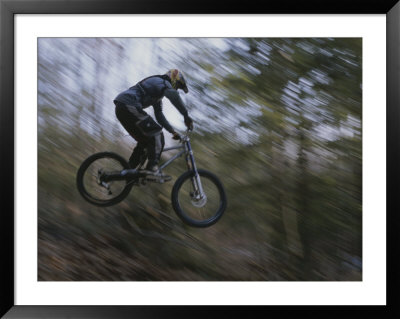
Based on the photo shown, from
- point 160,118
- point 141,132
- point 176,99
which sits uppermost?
point 176,99

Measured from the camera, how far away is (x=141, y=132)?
95.2 inches

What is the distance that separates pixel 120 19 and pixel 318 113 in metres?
1.56

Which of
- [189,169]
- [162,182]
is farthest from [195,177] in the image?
[162,182]

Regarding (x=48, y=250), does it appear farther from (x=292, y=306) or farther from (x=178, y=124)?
(x=292, y=306)

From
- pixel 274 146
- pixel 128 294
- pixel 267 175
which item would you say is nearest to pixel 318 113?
pixel 274 146

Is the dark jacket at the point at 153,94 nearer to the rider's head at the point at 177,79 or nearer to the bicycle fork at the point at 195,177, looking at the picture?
the rider's head at the point at 177,79

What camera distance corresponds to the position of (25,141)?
233 cm

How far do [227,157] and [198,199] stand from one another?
0.37 meters

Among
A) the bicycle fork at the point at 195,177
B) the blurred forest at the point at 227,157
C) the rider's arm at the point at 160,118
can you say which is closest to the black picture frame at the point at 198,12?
the blurred forest at the point at 227,157

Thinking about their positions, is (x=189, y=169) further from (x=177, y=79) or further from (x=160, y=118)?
(x=177, y=79)

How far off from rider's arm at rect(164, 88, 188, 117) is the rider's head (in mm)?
41

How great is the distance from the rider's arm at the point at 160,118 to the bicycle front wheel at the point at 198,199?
0.35 metres

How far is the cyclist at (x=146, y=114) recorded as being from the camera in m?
2.40

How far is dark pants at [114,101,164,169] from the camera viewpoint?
241cm
